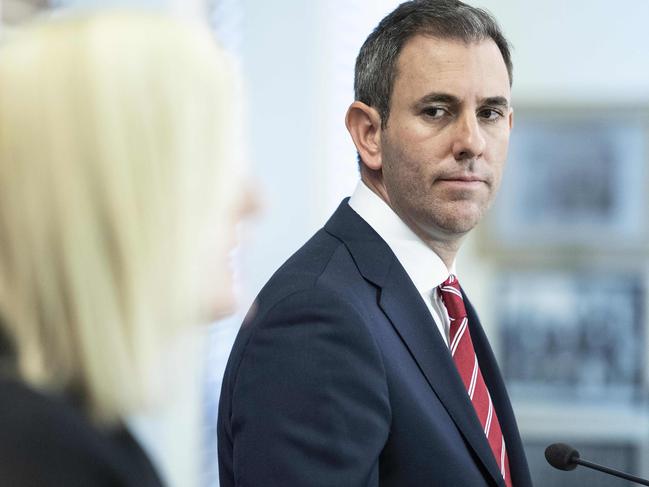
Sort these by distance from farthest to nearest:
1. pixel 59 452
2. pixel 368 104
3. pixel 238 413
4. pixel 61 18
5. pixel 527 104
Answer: pixel 527 104
pixel 368 104
pixel 238 413
pixel 61 18
pixel 59 452

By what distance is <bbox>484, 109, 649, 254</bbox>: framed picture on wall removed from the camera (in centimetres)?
455

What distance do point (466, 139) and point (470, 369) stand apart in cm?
38

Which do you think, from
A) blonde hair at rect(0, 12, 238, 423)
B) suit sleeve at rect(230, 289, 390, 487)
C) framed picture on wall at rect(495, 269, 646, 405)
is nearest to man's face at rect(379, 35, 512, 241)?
suit sleeve at rect(230, 289, 390, 487)

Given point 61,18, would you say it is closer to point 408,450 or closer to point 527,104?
point 408,450

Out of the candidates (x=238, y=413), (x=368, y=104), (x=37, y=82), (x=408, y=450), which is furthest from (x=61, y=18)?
(x=368, y=104)

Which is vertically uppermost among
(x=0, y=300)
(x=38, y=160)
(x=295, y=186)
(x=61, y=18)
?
(x=61, y=18)

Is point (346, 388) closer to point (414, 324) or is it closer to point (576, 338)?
point (414, 324)

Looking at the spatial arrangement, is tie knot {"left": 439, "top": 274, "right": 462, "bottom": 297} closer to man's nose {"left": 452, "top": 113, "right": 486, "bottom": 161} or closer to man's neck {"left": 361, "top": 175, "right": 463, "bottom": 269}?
man's neck {"left": 361, "top": 175, "right": 463, "bottom": 269}

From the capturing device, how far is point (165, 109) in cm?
82

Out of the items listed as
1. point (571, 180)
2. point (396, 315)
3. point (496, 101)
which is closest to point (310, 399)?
point (396, 315)

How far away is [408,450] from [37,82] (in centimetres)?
80

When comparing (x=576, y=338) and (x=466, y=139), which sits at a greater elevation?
(x=466, y=139)

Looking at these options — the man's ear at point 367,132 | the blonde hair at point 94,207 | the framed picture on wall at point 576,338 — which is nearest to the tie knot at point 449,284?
the man's ear at point 367,132

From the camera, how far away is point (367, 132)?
1.77m
